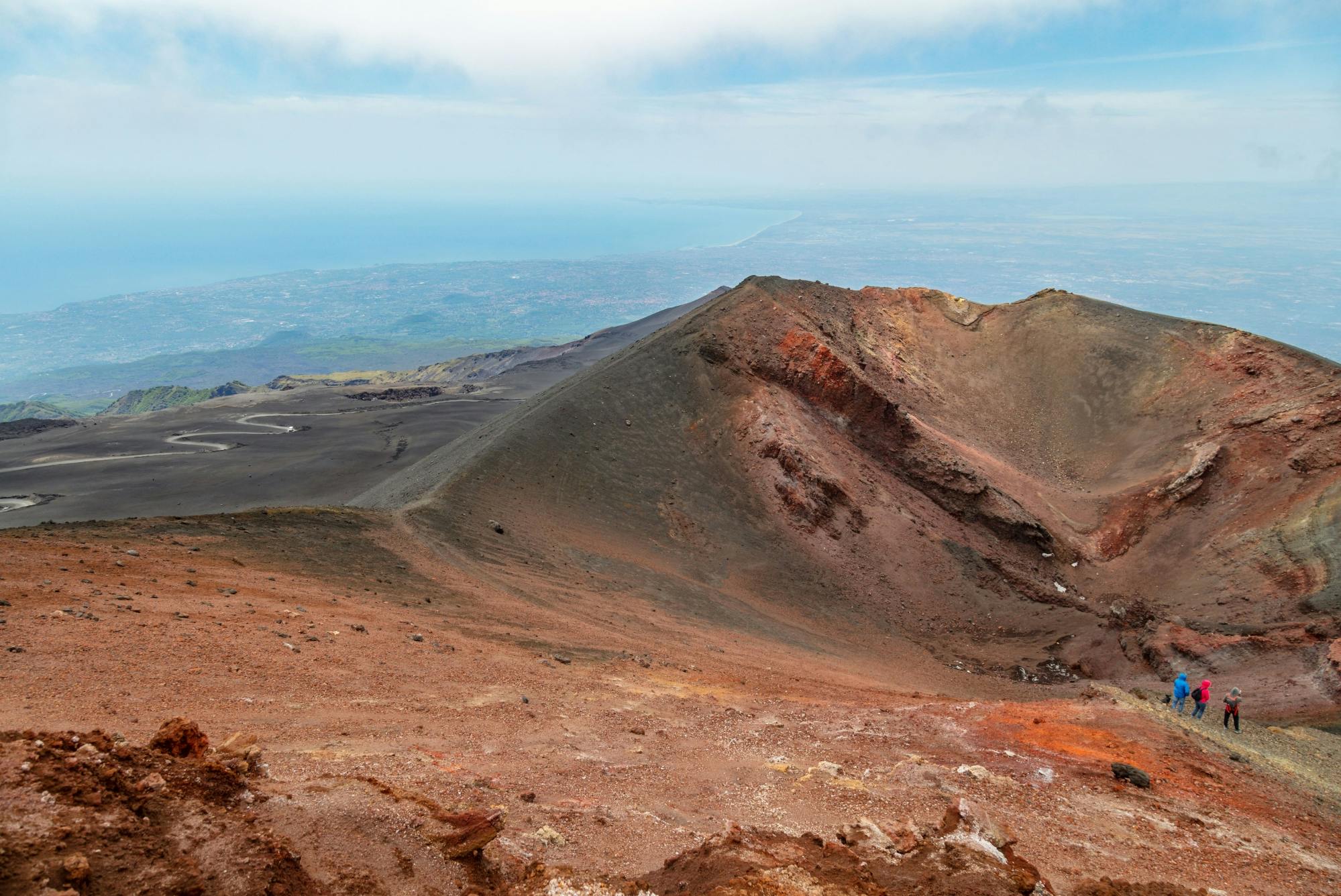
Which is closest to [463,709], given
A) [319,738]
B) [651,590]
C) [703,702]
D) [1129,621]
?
[319,738]

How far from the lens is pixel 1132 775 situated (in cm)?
1202

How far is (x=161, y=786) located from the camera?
21.2 feet

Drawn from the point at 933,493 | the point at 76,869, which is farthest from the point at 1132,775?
the point at 933,493

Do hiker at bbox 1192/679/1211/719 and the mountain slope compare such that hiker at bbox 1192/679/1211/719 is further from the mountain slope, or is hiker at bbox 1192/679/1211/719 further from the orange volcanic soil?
the mountain slope

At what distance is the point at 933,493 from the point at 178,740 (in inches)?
1226

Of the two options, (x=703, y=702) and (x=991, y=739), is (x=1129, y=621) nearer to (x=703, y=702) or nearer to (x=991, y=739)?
(x=991, y=739)

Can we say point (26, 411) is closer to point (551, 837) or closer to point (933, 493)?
point (933, 493)

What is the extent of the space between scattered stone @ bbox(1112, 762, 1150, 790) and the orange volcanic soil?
0.93ft

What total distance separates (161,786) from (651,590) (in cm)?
1781

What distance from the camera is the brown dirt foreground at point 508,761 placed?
6551 mm

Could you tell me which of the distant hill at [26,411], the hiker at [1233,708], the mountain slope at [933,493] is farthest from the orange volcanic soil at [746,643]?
the distant hill at [26,411]

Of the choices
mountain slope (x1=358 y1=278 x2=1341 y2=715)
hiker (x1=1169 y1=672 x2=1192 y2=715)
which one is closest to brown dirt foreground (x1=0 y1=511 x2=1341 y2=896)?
hiker (x1=1169 y1=672 x2=1192 y2=715)

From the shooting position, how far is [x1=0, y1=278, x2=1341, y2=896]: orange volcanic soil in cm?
761

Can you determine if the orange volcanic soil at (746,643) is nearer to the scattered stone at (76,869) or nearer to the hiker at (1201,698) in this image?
the scattered stone at (76,869)
